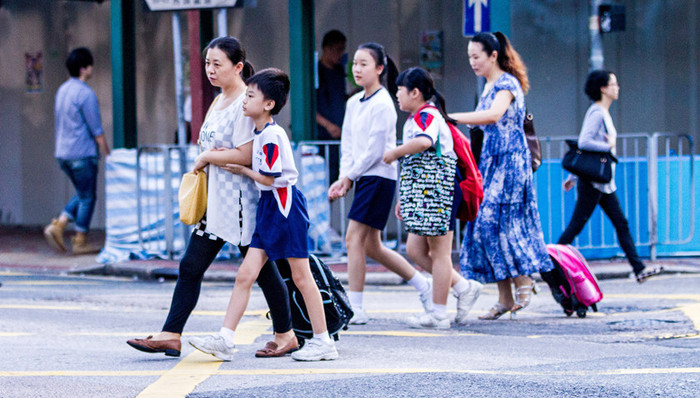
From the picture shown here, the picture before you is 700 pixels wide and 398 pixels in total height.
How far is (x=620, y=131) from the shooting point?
14.0 meters

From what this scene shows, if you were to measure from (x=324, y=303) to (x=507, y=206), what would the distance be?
1.94m

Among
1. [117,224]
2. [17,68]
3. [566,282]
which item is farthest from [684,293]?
[17,68]

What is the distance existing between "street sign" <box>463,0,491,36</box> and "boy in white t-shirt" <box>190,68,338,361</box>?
17.7ft

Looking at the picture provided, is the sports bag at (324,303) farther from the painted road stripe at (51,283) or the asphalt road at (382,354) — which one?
the painted road stripe at (51,283)

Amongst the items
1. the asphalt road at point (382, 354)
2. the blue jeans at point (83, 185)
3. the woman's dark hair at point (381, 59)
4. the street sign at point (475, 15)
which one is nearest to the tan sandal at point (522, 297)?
the asphalt road at point (382, 354)

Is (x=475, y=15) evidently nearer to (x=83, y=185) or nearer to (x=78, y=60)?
(x=78, y=60)

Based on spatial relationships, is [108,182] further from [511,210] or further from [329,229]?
[511,210]

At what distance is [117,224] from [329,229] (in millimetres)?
2319

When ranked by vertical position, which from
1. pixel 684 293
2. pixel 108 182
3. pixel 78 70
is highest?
pixel 78 70

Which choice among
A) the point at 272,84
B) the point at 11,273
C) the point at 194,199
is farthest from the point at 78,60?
the point at 272,84

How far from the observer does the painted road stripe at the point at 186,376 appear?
Result: 5.20 m

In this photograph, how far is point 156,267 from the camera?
11.2m

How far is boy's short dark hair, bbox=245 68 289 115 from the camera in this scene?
19.4 feet

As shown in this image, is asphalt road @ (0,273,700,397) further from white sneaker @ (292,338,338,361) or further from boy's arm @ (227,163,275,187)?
boy's arm @ (227,163,275,187)
